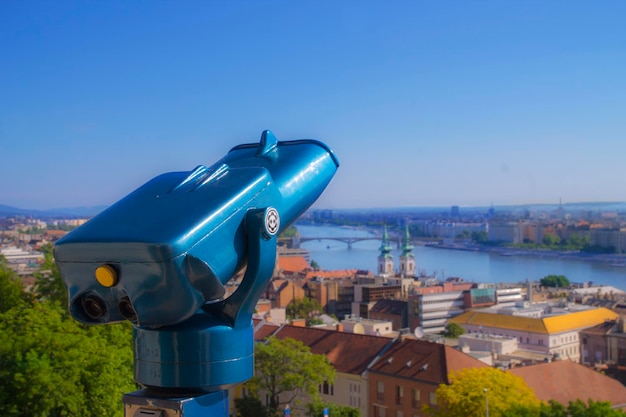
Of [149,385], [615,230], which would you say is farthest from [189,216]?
[615,230]

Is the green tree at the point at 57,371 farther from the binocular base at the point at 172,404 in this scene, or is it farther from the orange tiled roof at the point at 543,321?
the orange tiled roof at the point at 543,321

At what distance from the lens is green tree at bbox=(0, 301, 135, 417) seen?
7.80 meters

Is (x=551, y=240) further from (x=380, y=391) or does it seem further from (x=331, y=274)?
(x=380, y=391)

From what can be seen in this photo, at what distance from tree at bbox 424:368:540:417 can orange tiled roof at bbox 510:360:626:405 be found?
307cm

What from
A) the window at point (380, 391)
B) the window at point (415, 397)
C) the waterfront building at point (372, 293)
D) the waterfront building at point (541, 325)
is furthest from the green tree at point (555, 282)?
the window at point (415, 397)

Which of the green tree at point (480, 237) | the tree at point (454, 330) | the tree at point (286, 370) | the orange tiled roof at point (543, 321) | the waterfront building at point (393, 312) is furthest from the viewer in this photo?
the green tree at point (480, 237)

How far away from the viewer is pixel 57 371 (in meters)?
8.12

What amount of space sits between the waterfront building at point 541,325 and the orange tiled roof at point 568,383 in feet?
34.4

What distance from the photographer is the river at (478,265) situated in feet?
216

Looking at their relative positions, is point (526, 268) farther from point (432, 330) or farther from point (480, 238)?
point (432, 330)

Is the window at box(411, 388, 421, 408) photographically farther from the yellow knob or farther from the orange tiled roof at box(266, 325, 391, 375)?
the yellow knob

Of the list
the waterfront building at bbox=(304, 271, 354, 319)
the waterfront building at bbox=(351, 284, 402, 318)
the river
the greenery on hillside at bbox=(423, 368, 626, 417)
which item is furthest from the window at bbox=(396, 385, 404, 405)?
the river

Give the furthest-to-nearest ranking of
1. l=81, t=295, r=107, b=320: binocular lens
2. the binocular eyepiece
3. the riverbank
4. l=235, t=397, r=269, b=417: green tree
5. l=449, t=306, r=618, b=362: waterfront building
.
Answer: the riverbank
l=449, t=306, r=618, b=362: waterfront building
l=235, t=397, r=269, b=417: green tree
l=81, t=295, r=107, b=320: binocular lens
the binocular eyepiece

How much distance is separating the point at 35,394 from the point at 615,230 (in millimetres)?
82106
